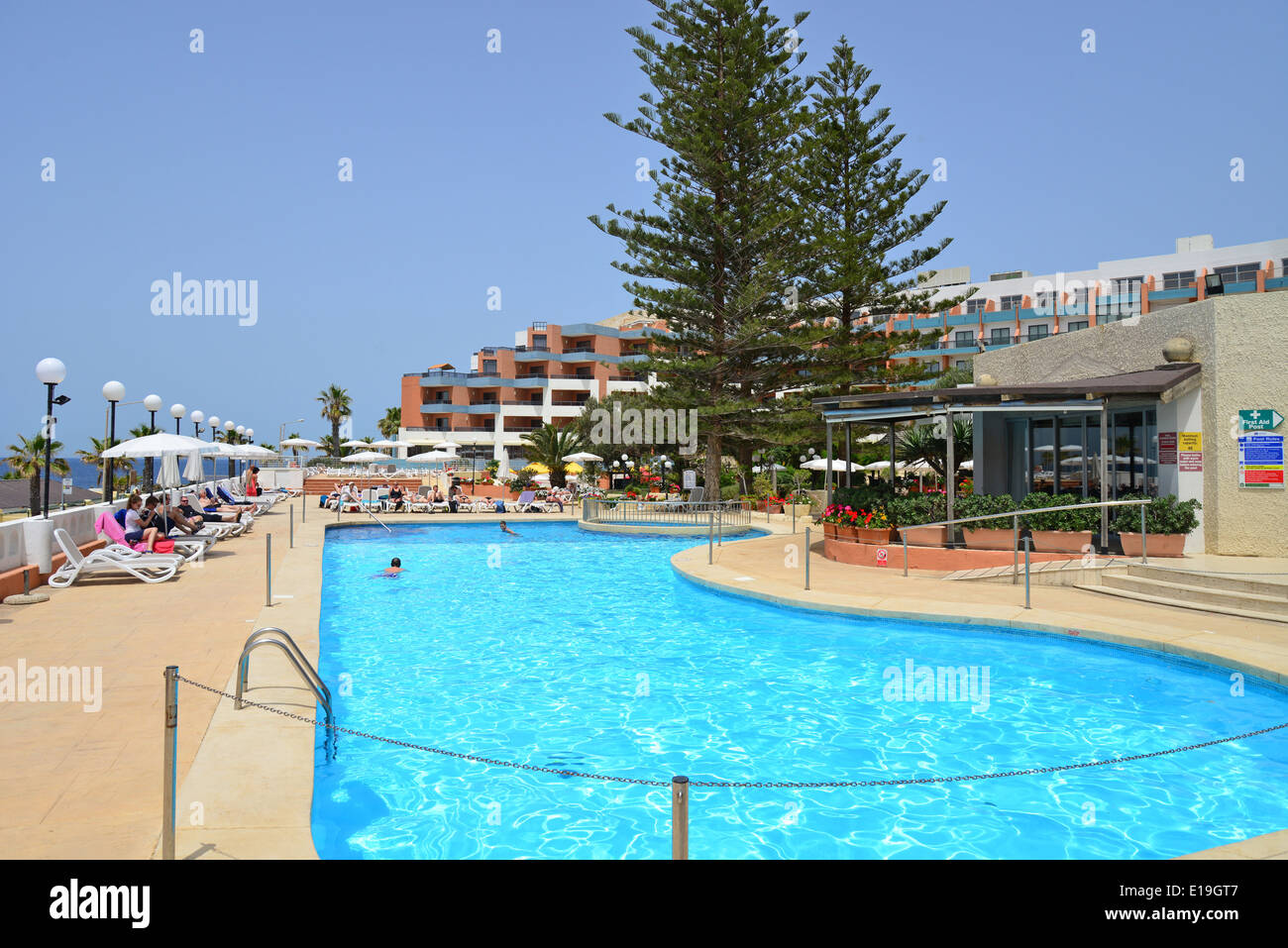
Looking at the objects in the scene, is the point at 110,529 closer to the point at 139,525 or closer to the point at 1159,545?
the point at 139,525

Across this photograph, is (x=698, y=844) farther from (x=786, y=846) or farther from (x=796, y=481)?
(x=796, y=481)

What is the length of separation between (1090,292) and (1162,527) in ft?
188

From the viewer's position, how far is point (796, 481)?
3195 centimetres

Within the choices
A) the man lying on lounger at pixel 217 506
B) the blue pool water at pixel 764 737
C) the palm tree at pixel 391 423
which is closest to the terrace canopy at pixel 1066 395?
the blue pool water at pixel 764 737

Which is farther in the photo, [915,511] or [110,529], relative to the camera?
[915,511]

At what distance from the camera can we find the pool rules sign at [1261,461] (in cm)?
1166

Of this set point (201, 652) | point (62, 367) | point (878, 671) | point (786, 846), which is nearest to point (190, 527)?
point (62, 367)

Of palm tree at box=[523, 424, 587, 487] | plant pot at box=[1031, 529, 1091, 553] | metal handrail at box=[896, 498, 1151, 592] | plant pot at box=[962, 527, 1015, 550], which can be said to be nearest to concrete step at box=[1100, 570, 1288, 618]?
metal handrail at box=[896, 498, 1151, 592]

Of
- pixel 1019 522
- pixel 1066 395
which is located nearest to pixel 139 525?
pixel 1019 522

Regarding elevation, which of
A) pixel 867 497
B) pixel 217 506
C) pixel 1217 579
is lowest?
pixel 1217 579

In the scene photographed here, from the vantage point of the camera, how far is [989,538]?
495 inches

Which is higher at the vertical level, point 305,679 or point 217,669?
point 305,679
